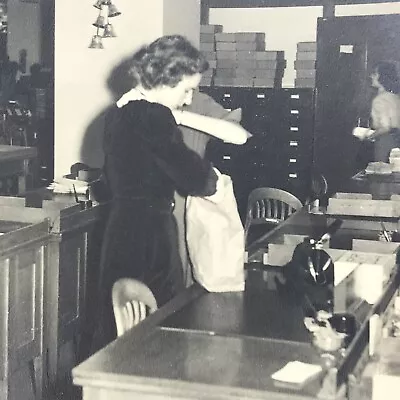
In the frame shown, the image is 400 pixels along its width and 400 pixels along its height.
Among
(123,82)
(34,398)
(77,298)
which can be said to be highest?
(123,82)

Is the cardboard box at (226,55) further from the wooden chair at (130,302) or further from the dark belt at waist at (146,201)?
the wooden chair at (130,302)

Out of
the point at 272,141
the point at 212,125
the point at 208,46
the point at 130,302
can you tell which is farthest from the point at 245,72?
the point at 130,302

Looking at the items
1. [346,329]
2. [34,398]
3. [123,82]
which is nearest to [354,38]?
[123,82]

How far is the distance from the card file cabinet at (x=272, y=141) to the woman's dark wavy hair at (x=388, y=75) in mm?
647

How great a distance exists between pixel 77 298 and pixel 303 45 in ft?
13.0

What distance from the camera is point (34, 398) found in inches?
137

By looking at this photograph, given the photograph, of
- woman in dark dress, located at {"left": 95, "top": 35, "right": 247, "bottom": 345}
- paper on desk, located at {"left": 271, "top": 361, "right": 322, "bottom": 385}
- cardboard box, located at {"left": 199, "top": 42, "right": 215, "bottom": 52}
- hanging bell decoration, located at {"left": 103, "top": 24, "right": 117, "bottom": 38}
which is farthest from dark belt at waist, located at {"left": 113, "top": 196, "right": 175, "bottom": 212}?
cardboard box, located at {"left": 199, "top": 42, "right": 215, "bottom": 52}

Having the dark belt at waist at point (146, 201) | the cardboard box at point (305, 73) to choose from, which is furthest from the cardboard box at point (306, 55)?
the dark belt at waist at point (146, 201)

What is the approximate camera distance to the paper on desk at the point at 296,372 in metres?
1.78

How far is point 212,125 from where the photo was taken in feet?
9.41

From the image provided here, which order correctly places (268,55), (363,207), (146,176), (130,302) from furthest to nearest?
(268,55) → (363,207) → (146,176) → (130,302)

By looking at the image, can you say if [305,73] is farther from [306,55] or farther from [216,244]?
[216,244]

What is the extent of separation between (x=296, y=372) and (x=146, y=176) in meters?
1.14

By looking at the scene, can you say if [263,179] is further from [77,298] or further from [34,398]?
[34,398]
